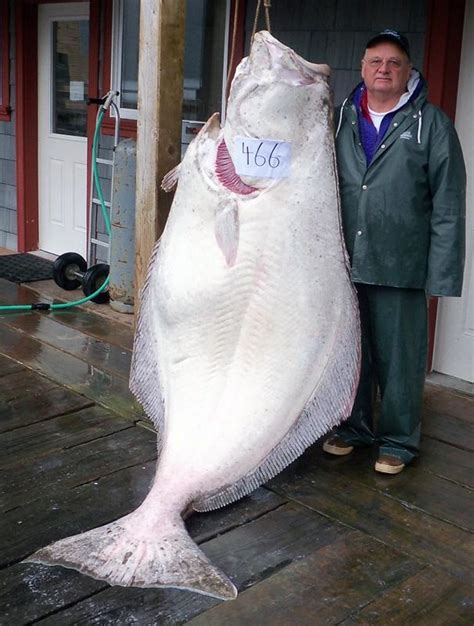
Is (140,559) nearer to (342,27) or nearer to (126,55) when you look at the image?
(342,27)

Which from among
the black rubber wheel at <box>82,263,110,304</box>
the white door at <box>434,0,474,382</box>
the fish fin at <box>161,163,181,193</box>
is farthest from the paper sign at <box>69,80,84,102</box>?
the fish fin at <box>161,163,181,193</box>

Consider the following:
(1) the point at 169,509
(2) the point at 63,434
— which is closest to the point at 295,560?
(1) the point at 169,509

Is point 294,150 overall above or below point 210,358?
above

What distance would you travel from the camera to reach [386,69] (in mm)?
3344

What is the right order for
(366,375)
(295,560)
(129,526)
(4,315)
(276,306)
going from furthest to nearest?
(4,315)
(366,375)
(276,306)
(295,560)
(129,526)

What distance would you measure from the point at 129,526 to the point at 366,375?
1.49 metres

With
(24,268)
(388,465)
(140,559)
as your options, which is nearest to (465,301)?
(388,465)

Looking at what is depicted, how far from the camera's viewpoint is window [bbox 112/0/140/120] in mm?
6734

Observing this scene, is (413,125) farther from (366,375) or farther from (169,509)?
(169,509)

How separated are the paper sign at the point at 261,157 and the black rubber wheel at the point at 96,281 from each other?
3.37 meters

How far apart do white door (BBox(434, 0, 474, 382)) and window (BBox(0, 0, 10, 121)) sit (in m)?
4.90

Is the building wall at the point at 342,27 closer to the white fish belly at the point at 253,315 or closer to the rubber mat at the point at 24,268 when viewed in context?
the white fish belly at the point at 253,315

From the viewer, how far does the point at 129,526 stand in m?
2.71

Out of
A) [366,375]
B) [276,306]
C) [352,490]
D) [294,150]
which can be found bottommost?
[352,490]
